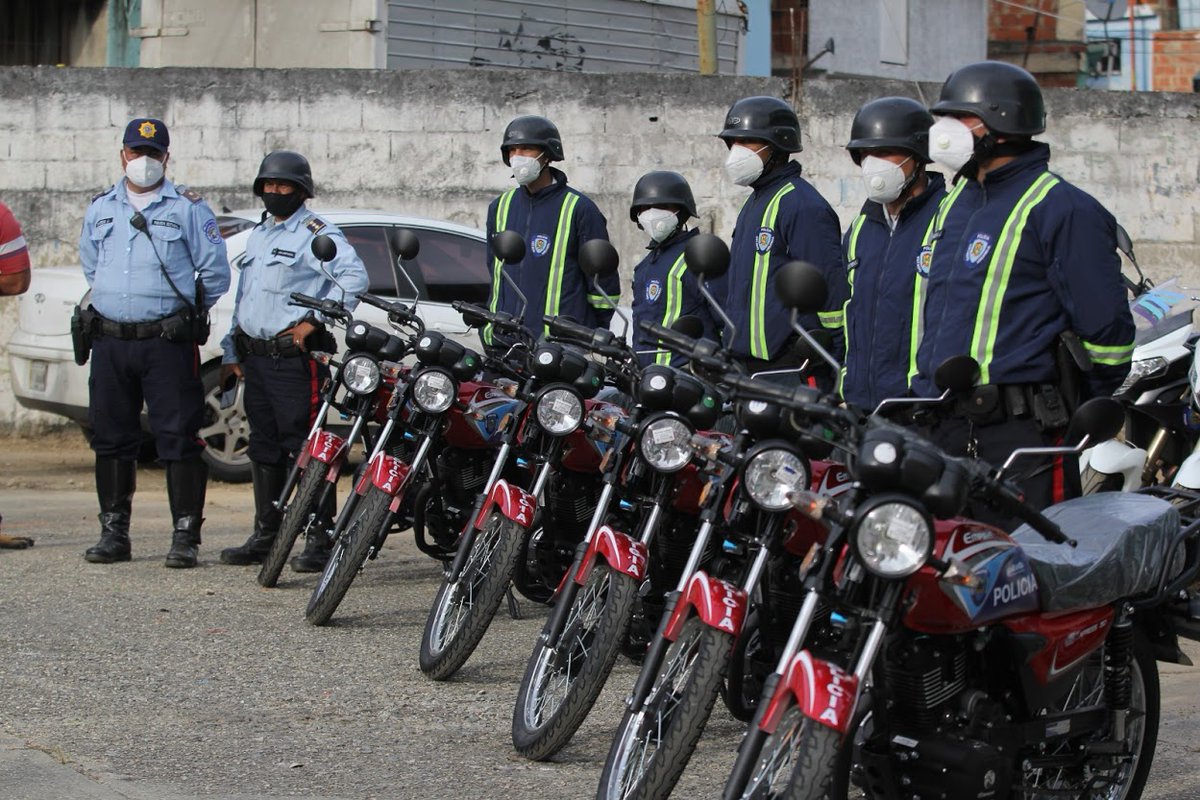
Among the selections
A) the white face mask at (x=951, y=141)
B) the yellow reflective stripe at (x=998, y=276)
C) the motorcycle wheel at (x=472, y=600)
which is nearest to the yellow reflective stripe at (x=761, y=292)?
the motorcycle wheel at (x=472, y=600)

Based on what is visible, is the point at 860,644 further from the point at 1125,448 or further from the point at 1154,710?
the point at 1125,448

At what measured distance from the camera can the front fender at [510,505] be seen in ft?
20.5

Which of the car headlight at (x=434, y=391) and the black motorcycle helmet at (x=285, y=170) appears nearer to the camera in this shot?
the car headlight at (x=434, y=391)

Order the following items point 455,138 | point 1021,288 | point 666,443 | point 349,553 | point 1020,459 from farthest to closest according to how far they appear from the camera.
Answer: point 455,138 < point 349,553 < point 666,443 < point 1021,288 < point 1020,459

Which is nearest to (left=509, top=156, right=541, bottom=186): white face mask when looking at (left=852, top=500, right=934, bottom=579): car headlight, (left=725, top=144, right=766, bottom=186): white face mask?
(left=725, top=144, right=766, bottom=186): white face mask

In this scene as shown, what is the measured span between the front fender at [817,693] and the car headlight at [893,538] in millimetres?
233

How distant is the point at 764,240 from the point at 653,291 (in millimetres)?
958

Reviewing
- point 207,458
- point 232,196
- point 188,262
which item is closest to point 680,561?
point 188,262

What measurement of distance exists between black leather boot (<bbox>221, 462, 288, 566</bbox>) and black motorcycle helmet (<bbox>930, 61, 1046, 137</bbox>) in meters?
4.36

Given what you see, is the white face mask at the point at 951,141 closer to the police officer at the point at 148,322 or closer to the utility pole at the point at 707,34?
the police officer at the point at 148,322

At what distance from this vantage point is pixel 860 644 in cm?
408

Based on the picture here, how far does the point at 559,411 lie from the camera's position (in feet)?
20.7

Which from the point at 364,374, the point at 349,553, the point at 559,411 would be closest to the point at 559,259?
the point at 364,374

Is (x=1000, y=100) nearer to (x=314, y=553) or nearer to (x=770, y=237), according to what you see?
(x=770, y=237)
